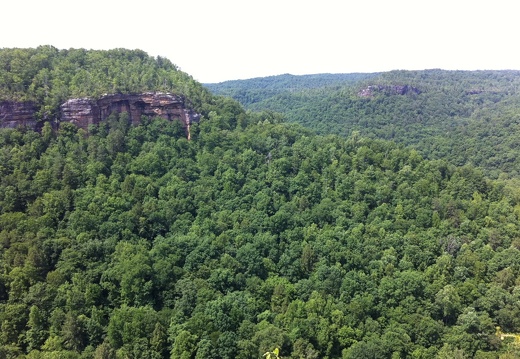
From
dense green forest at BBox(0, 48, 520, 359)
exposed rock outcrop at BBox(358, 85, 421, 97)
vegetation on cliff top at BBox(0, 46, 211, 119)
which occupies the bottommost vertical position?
dense green forest at BBox(0, 48, 520, 359)

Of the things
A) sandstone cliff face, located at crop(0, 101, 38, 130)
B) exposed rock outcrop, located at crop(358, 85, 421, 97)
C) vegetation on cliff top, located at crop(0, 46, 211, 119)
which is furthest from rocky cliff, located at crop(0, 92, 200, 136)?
exposed rock outcrop, located at crop(358, 85, 421, 97)

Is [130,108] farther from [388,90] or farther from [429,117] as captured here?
[388,90]

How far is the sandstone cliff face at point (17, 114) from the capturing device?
5803 centimetres

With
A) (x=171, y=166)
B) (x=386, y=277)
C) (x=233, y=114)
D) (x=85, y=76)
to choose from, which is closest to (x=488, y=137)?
(x=233, y=114)

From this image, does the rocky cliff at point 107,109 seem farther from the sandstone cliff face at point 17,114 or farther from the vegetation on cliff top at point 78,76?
the vegetation on cliff top at point 78,76

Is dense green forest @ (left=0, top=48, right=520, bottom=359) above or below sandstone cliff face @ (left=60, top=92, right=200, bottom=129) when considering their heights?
below

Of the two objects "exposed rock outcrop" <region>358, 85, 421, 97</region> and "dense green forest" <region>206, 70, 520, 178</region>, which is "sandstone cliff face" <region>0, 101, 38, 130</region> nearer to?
"dense green forest" <region>206, 70, 520, 178</region>

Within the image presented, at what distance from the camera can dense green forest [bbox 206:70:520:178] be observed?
11188cm

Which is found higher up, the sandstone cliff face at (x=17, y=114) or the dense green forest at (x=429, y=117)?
the sandstone cliff face at (x=17, y=114)

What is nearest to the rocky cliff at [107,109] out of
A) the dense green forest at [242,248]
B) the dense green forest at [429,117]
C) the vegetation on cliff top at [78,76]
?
the vegetation on cliff top at [78,76]

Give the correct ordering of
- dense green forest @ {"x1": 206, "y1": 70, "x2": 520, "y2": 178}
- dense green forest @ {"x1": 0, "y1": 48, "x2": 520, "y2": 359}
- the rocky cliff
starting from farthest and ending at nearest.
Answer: dense green forest @ {"x1": 206, "y1": 70, "x2": 520, "y2": 178} < the rocky cliff < dense green forest @ {"x1": 0, "y1": 48, "x2": 520, "y2": 359}

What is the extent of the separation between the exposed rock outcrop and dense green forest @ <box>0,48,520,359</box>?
9576 cm

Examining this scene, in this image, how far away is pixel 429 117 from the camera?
152 meters

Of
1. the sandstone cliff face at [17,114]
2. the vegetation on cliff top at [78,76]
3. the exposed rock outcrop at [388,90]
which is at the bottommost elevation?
the sandstone cliff face at [17,114]
